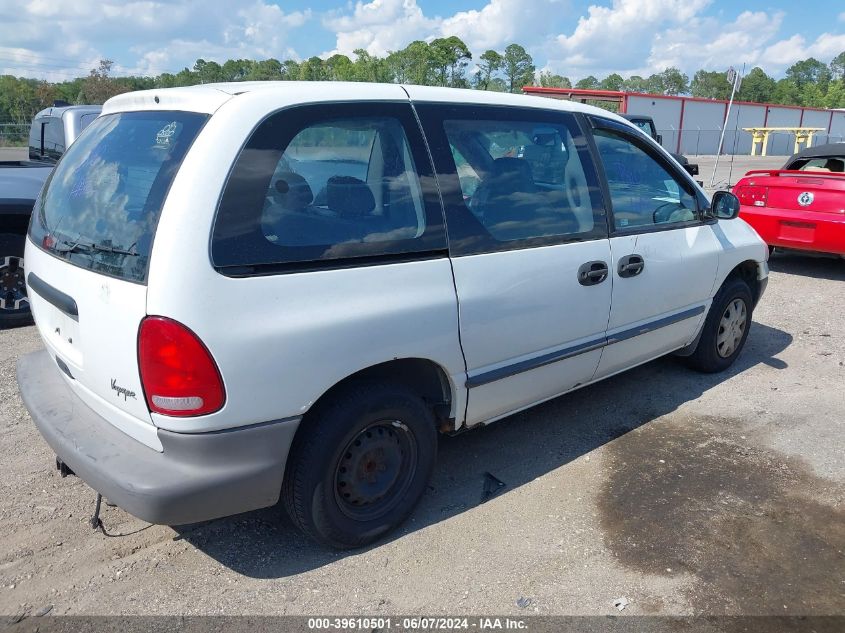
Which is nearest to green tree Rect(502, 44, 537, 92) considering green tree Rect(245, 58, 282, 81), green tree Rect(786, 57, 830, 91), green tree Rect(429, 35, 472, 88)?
green tree Rect(429, 35, 472, 88)

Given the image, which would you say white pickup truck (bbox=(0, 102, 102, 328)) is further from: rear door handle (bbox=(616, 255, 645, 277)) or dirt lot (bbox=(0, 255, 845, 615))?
rear door handle (bbox=(616, 255, 645, 277))

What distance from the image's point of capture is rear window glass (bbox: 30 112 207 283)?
2467 millimetres

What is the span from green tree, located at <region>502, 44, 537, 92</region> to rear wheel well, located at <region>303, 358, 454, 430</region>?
51689 millimetres

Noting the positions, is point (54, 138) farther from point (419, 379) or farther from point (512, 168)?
point (419, 379)

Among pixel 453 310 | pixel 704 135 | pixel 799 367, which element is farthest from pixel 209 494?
pixel 704 135

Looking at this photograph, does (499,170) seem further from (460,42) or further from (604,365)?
(460,42)

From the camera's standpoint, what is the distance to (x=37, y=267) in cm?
308

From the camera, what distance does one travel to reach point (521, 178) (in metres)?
3.49

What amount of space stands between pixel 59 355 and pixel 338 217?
1.36 m

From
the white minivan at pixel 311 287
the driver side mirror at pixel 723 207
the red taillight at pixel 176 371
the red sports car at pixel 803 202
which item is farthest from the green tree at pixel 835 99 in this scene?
the red taillight at pixel 176 371

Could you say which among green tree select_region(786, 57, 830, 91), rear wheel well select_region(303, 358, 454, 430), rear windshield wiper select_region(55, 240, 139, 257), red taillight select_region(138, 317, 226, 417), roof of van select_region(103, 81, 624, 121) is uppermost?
green tree select_region(786, 57, 830, 91)

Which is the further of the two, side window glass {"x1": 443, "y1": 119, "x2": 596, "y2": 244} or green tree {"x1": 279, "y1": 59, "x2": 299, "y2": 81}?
green tree {"x1": 279, "y1": 59, "x2": 299, "y2": 81}

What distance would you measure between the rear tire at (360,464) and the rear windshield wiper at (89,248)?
917 mm

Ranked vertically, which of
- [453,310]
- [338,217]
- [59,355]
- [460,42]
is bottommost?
[59,355]
